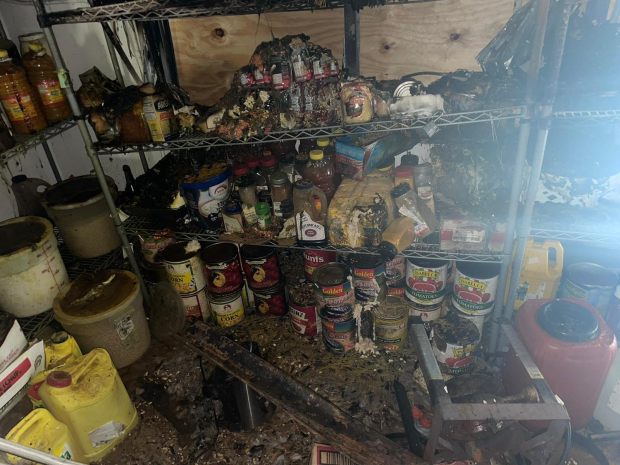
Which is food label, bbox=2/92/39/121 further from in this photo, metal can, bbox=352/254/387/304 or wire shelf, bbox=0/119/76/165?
metal can, bbox=352/254/387/304

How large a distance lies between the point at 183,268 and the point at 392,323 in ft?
3.57

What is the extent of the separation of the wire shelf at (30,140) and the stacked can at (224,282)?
2.93 ft

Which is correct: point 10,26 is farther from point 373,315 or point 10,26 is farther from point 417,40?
point 373,315

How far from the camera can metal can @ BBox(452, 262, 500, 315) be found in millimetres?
1929

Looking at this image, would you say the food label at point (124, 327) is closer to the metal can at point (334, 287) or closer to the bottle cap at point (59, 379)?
the bottle cap at point (59, 379)

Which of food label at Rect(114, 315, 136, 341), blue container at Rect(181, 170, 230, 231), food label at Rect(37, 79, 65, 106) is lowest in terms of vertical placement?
food label at Rect(114, 315, 136, 341)

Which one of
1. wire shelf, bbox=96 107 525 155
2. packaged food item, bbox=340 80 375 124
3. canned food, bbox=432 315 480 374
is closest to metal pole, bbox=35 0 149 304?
wire shelf, bbox=96 107 525 155

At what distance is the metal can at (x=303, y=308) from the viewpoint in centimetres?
221

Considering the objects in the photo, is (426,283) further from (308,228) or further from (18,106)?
(18,106)

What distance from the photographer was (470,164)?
188cm

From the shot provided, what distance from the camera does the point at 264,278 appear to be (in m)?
2.27

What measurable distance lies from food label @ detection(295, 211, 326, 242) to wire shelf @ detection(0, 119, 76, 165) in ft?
3.76

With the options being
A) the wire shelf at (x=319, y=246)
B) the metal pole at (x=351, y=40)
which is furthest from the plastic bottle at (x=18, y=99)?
the metal pole at (x=351, y=40)

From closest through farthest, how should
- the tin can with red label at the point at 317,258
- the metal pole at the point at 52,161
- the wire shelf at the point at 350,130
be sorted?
1. the wire shelf at the point at 350,130
2. the tin can with red label at the point at 317,258
3. the metal pole at the point at 52,161
